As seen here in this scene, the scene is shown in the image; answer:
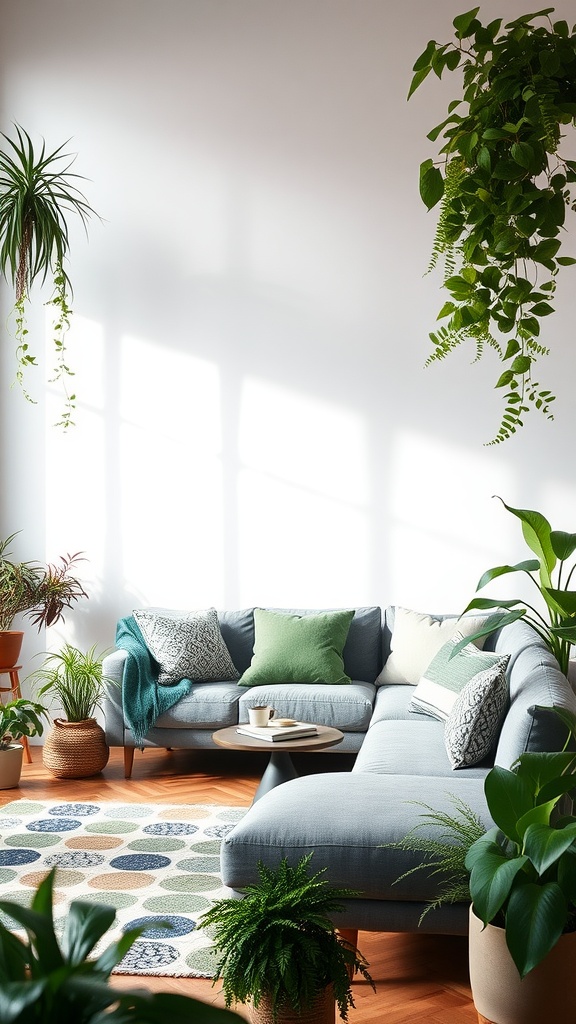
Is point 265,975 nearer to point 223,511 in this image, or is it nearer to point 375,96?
point 223,511

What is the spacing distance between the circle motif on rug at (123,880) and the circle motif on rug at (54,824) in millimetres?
656

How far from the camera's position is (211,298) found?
5.88 metres

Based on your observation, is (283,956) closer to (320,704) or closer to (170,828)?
(170,828)

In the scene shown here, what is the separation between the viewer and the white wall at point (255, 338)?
562cm

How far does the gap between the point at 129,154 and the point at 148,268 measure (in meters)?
0.71

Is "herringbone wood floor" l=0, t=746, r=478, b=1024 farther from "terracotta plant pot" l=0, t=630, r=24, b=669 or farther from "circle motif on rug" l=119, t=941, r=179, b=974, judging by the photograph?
"terracotta plant pot" l=0, t=630, r=24, b=669

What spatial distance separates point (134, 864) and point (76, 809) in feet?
2.86

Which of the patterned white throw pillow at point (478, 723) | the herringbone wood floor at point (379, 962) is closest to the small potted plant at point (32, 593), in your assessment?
A: the herringbone wood floor at point (379, 962)

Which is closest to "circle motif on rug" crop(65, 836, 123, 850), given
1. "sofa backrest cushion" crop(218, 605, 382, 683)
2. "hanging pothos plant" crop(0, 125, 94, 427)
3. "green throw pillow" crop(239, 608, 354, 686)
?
"green throw pillow" crop(239, 608, 354, 686)

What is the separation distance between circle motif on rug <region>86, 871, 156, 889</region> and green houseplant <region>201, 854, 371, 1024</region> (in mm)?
1276

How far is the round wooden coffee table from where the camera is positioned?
388 centimetres

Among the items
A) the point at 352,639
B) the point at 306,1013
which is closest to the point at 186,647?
the point at 352,639

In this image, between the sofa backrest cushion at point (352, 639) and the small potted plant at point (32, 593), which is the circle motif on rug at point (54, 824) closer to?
the small potted plant at point (32, 593)

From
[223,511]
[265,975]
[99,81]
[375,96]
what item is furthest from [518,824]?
[99,81]
